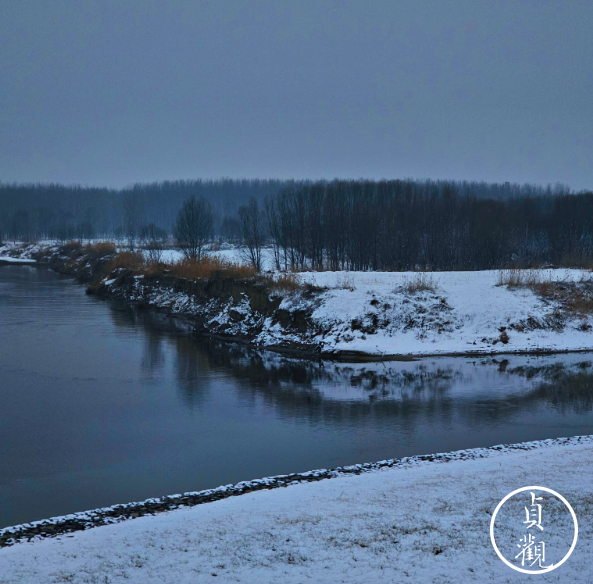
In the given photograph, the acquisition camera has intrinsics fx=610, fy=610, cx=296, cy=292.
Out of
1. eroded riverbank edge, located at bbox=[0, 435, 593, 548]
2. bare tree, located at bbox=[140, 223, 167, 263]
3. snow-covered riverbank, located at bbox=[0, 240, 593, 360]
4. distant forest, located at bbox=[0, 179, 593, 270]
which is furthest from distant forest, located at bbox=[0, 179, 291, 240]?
eroded riverbank edge, located at bbox=[0, 435, 593, 548]

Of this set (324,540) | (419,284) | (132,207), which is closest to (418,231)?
(419,284)

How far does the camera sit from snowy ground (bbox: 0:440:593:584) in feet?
19.4

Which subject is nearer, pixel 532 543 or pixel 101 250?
pixel 532 543

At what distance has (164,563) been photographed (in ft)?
20.6

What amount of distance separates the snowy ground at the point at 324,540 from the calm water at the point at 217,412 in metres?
1.92

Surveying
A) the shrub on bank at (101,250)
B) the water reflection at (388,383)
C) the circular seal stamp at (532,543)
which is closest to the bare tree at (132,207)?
the shrub on bank at (101,250)

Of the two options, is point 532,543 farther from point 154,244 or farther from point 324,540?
point 154,244

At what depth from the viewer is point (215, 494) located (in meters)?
8.95

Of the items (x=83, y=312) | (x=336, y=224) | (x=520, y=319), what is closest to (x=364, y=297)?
(x=520, y=319)

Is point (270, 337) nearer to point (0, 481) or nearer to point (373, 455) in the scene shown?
point (373, 455)

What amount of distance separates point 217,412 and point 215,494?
18.0 ft

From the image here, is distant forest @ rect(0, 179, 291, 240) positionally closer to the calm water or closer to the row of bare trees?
the row of bare trees

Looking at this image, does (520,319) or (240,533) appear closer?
(240,533)

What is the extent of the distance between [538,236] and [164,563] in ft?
177
